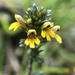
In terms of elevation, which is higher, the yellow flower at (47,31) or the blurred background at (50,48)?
the blurred background at (50,48)

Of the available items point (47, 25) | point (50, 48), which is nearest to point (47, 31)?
point (47, 25)

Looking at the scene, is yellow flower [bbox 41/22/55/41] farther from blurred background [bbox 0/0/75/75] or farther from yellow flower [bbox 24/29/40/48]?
blurred background [bbox 0/0/75/75]

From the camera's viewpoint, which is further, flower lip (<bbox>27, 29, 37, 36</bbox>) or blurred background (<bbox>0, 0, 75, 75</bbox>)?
blurred background (<bbox>0, 0, 75, 75</bbox>)

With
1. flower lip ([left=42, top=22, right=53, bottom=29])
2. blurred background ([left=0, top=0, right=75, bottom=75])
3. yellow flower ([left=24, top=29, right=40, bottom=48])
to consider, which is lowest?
yellow flower ([left=24, top=29, right=40, bottom=48])

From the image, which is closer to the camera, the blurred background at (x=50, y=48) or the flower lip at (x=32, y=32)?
the flower lip at (x=32, y=32)

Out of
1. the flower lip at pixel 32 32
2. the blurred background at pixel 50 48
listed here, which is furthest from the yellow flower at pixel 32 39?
the blurred background at pixel 50 48

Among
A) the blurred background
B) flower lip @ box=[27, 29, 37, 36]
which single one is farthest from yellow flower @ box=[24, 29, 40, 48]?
the blurred background

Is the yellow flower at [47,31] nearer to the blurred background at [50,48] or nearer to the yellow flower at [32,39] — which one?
the yellow flower at [32,39]

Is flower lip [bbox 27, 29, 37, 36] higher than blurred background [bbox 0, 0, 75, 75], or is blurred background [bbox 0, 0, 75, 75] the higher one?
blurred background [bbox 0, 0, 75, 75]

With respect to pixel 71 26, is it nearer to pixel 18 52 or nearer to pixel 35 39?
pixel 18 52
